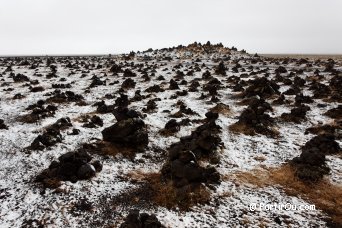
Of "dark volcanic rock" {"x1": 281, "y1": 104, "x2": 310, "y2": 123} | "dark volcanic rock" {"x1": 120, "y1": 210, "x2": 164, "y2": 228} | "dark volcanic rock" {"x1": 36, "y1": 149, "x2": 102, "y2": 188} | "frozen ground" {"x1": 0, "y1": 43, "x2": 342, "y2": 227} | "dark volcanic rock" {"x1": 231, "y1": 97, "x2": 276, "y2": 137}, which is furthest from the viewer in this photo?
"dark volcanic rock" {"x1": 281, "y1": 104, "x2": 310, "y2": 123}

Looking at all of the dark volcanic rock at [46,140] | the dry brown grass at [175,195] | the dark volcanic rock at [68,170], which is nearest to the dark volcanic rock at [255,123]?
the dry brown grass at [175,195]

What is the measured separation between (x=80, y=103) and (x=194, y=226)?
1747 cm

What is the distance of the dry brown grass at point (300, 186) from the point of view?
11.7 meters

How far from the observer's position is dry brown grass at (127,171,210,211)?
11758mm

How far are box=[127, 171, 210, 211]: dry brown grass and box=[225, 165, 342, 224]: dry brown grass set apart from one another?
6.87ft

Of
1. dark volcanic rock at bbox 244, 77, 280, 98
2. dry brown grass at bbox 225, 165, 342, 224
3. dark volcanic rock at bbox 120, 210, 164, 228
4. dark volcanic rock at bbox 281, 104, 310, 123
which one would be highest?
dark volcanic rock at bbox 244, 77, 280, 98

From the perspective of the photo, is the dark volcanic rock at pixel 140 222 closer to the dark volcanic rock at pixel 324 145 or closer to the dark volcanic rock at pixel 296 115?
the dark volcanic rock at pixel 324 145

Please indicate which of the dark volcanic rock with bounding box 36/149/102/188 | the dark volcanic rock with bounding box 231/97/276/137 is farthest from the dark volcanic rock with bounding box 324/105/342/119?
the dark volcanic rock with bounding box 36/149/102/188

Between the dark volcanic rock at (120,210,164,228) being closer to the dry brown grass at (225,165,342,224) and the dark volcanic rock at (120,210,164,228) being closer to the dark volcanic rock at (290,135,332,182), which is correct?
the dry brown grass at (225,165,342,224)

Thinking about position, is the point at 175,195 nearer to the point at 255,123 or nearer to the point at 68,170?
the point at 68,170

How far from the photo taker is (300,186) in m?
13.3

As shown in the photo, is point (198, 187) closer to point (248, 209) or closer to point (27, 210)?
point (248, 209)

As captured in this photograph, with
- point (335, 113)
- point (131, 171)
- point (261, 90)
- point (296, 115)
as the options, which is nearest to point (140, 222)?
point (131, 171)

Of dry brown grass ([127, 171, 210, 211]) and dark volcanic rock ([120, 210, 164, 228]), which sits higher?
dark volcanic rock ([120, 210, 164, 228])
